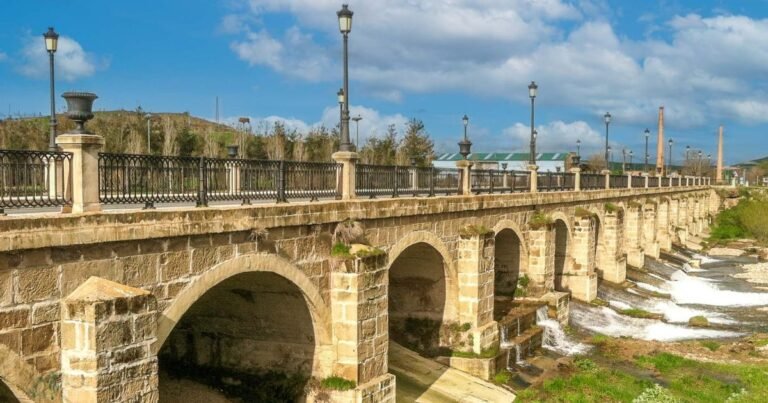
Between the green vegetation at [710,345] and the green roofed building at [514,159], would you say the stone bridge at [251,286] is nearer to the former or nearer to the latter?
the green vegetation at [710,345]

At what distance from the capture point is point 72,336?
738cm

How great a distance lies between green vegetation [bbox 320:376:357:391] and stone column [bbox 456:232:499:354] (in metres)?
5.91

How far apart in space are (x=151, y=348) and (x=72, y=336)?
1.00 m

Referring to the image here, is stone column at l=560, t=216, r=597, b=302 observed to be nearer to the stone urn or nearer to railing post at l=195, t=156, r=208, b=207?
railing post at l=195, t=156, r=208, b=207

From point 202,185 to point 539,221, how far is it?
49.8 feet

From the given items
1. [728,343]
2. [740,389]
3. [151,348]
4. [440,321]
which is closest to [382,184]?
[440,321]

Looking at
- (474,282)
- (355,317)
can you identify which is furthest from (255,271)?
(474,282)

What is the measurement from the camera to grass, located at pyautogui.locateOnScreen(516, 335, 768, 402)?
1666 centimetres

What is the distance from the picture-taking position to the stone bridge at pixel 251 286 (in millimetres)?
7316

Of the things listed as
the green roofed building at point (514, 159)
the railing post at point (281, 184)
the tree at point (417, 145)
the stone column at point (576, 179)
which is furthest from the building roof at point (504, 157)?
the railing post at point (281, 184)

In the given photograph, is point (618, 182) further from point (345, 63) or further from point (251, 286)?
point (251, 286)

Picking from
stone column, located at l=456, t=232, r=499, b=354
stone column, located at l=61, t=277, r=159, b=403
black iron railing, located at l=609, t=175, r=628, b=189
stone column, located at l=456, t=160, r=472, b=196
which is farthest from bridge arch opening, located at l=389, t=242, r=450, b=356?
black iron railing, located at l=609, t=175, r=628, b=189

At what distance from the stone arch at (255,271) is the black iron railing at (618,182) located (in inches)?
1023

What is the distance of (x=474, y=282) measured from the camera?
1759 cm
